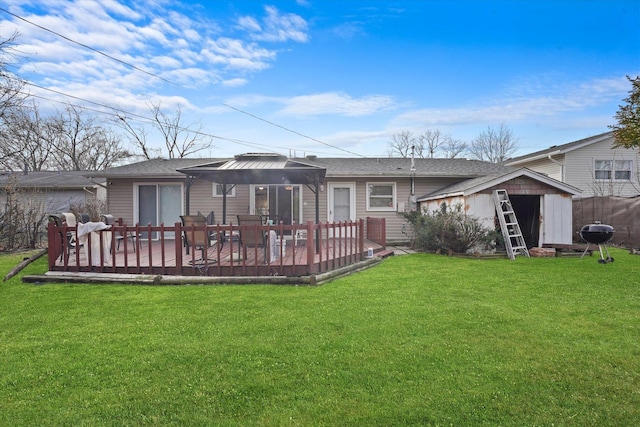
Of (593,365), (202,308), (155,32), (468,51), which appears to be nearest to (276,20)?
(155,32)

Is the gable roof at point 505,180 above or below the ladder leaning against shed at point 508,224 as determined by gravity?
above

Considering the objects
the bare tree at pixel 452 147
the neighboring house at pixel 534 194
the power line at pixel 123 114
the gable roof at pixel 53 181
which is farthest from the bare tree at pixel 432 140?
the gable roof at pixel 53 181

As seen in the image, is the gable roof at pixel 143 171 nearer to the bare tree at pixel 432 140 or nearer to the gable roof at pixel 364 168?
the gable roof at pixel 364 168

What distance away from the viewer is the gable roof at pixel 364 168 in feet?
38.1

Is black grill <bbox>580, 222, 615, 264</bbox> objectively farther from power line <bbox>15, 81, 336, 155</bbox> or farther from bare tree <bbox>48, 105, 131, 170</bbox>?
bare tree <bbox>48, 105, 131, 170</bbox>

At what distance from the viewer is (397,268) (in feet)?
24.2

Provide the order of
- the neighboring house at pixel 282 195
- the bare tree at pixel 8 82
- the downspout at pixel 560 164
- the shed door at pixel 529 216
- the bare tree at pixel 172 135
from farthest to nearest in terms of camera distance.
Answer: the bare tree at pixel 172 135, the downspout at pixel 560 164, the neighboring house at pixel 282 195, the shed door at pixel 529 216, the bare tree at pixel 8 82

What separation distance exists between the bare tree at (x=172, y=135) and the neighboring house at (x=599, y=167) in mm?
25274

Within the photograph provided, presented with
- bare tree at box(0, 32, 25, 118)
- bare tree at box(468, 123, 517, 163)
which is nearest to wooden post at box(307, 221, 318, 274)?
bare tree at box(0, 32, 25, 118)

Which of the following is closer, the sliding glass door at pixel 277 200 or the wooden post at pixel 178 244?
the wooden post at pixel 178 244

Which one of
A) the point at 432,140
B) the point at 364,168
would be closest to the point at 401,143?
the point at 432,140

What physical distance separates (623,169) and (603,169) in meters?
0.89

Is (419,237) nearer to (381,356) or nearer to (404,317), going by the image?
(404,317)

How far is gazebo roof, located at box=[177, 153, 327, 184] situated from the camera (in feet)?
24.7
